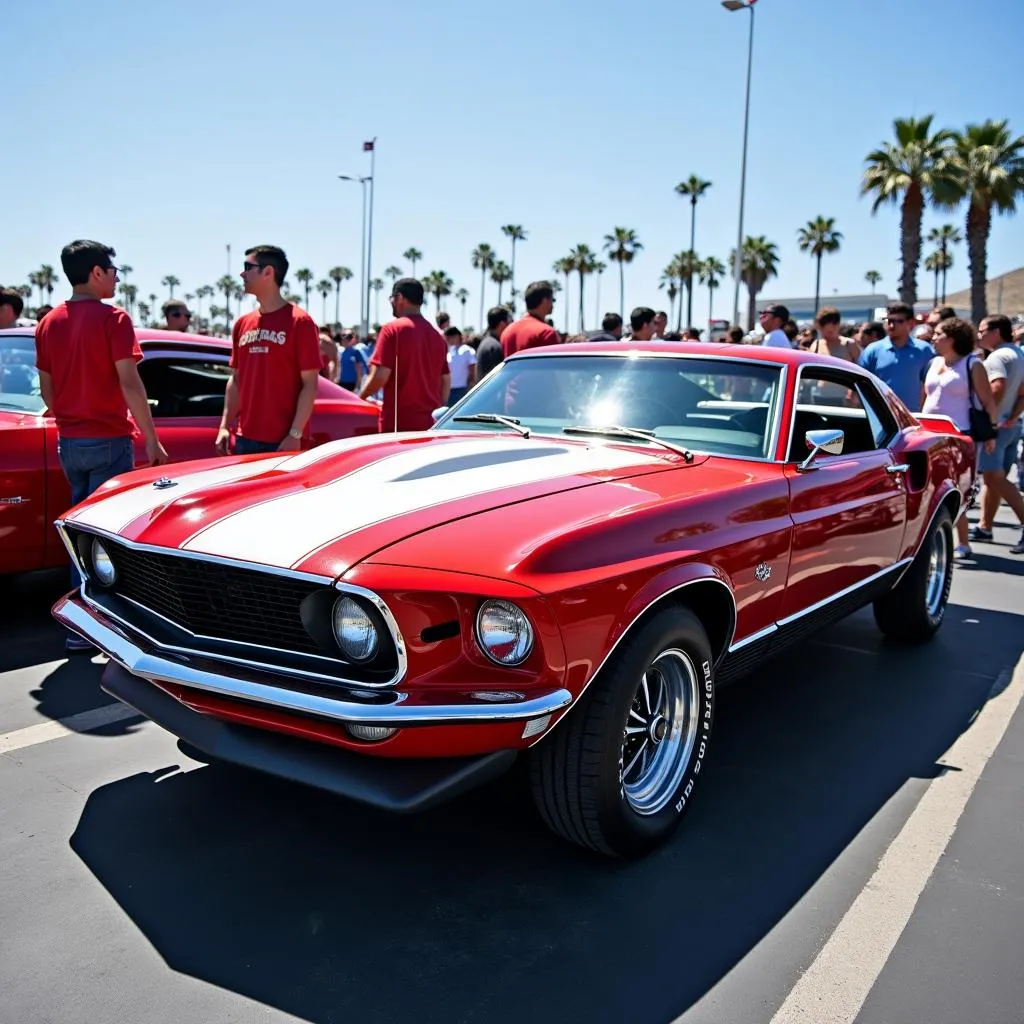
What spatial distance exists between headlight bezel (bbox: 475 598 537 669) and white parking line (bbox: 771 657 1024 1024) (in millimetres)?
973

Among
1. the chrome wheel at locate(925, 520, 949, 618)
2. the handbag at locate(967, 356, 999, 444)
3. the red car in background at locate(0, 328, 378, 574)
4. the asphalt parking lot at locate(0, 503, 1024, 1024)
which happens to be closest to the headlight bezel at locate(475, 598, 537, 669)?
the asphalt parking lot at locate(0, 503, 1024, 1024)

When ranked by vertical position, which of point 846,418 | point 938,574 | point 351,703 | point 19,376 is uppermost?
point 19,376

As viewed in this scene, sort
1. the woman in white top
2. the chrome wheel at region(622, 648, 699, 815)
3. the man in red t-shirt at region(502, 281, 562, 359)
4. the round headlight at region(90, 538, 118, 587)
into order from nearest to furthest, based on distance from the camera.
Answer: the chrome wheel at region(622, 648, 699, 815) < the round headlight at region(90, 538, 118, 587) < the man in red t-shirt at region(502, 281, 562, 359) < the woman in white top

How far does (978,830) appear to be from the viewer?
3.12 metres

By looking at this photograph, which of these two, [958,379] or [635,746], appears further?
[958,379]

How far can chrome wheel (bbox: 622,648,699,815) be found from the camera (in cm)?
286

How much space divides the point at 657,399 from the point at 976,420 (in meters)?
4.65

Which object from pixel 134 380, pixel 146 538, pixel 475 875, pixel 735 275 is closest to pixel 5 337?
pixel 134 380

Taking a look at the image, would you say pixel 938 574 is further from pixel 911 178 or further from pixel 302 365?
pixel 911 178

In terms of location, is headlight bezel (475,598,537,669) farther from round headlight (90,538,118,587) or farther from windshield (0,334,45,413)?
windshield (0,334,45,413)

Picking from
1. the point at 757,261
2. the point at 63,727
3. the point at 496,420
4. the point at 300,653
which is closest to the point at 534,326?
the point at 496,420

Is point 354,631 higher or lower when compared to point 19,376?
lower

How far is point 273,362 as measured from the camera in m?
4.84

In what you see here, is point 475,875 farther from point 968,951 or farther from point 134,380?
point 134,380
